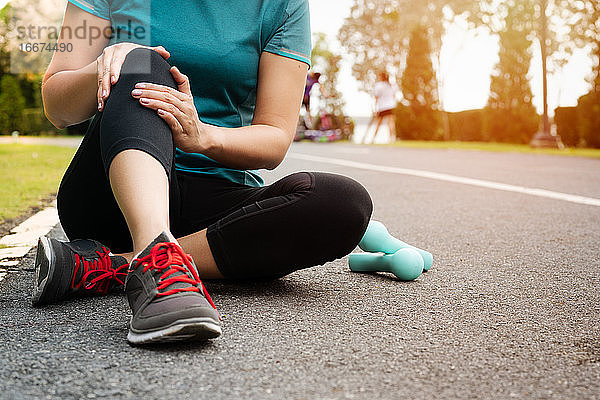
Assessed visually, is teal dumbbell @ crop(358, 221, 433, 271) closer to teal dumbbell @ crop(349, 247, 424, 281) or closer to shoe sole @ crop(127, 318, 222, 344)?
teal dumbbell @ crop(349, 247, 424, 281)

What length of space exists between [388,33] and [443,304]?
101ft

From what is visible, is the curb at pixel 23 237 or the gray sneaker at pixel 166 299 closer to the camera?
the gray sneaker at pixel 166 299

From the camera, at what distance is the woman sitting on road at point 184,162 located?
1592 mm

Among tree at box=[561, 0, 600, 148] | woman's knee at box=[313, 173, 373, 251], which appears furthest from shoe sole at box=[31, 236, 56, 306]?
tree at box=[561, 0, 600, 148]

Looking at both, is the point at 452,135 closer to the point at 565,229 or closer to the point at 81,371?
the point at 565,229

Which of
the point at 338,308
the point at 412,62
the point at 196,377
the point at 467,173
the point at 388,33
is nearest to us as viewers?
the point at 196,377

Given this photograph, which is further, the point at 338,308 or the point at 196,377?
the point at 338,308

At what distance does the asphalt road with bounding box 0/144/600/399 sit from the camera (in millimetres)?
1202

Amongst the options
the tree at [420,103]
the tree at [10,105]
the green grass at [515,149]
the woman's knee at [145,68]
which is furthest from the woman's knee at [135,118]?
the tree at [10,105]

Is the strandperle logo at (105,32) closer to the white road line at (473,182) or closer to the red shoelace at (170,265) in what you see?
the red shoelace at (170,265)

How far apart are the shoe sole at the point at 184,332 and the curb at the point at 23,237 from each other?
2.96ft

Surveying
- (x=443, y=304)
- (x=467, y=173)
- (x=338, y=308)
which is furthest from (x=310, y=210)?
(x=467, y=173)

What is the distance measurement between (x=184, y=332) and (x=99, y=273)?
58cm

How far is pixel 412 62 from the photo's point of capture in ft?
71.9
